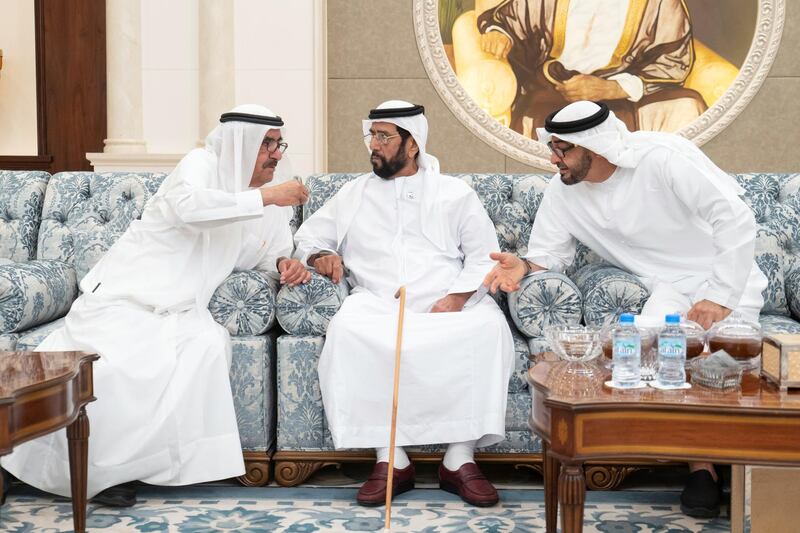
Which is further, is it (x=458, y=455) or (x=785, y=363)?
(x=458, y=455)

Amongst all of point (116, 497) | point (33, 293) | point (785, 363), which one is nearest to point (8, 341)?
point (33, 293)

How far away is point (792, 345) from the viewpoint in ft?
7.31

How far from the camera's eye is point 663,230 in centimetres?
353

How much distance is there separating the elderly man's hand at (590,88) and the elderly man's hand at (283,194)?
9.44ft

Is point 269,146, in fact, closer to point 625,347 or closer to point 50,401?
point 50,401

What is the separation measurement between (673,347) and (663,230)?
4.40ft

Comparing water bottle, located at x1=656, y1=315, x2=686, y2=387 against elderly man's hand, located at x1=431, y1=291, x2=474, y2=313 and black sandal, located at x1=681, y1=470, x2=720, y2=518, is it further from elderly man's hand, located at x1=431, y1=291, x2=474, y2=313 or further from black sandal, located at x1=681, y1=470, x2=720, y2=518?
elderly man's hand, located at x1=431, y1=291, x2=474, y2=313

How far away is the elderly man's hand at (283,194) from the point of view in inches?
Result: 133

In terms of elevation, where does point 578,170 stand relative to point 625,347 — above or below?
above

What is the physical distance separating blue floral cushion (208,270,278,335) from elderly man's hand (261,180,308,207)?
0.30 m

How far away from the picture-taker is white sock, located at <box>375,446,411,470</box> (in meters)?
3.13

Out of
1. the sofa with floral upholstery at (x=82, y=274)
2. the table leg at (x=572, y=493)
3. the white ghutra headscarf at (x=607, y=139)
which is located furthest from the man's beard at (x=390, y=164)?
the table leg at (x=572, y=493)

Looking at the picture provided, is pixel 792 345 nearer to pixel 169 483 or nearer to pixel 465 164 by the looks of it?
pixel 169 483

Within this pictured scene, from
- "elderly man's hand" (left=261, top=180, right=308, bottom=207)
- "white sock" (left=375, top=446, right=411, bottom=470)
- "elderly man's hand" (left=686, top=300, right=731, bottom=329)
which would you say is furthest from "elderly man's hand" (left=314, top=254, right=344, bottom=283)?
"elderly man's hand" (left=686, top=300, right=731, bottom=329)
